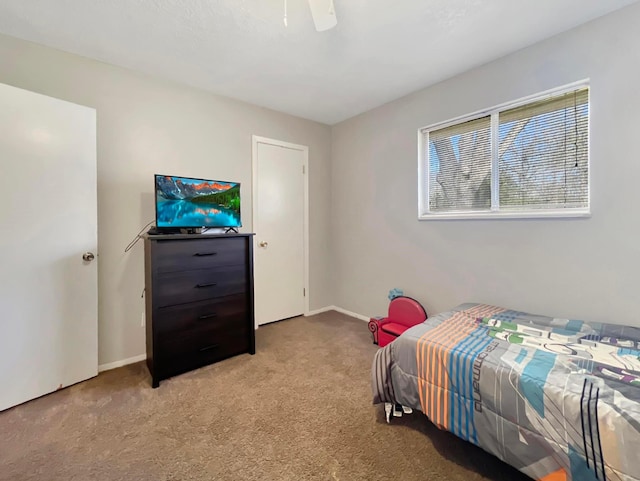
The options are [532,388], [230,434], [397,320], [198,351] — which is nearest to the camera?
[532,388]

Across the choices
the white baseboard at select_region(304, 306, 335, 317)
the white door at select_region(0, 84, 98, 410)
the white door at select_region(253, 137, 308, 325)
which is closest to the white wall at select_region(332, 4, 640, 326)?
the white baseboard at select_region(304, 306, 335, 317)

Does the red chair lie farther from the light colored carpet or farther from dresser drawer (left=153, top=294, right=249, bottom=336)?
dresser drawer (left=153, top=294, right=249, bottom=336)

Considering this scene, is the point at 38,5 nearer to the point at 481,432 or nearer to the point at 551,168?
the point at 481,432

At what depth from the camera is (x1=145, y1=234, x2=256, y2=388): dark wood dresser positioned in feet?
6.80

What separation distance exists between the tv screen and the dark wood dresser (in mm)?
169

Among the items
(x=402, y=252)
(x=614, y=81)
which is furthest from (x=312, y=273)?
(x=614, y=81)

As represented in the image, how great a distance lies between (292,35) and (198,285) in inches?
77.3

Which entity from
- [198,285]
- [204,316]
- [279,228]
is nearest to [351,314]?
[279,228]

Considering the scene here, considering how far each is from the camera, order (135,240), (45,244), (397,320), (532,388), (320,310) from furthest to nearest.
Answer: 1. (320,310)
2. (397,320)
3. (135,240)
4. (45,244)
5. (532,388)

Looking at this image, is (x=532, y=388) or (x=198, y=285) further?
(x=198, y=285)

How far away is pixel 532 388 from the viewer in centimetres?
112

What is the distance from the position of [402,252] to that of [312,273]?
1.24 m

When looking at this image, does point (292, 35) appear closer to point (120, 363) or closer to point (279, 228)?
point (279, 228)

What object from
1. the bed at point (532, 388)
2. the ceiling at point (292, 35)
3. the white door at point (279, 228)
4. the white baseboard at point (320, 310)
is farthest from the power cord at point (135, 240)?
the bed at point (532, 388)
